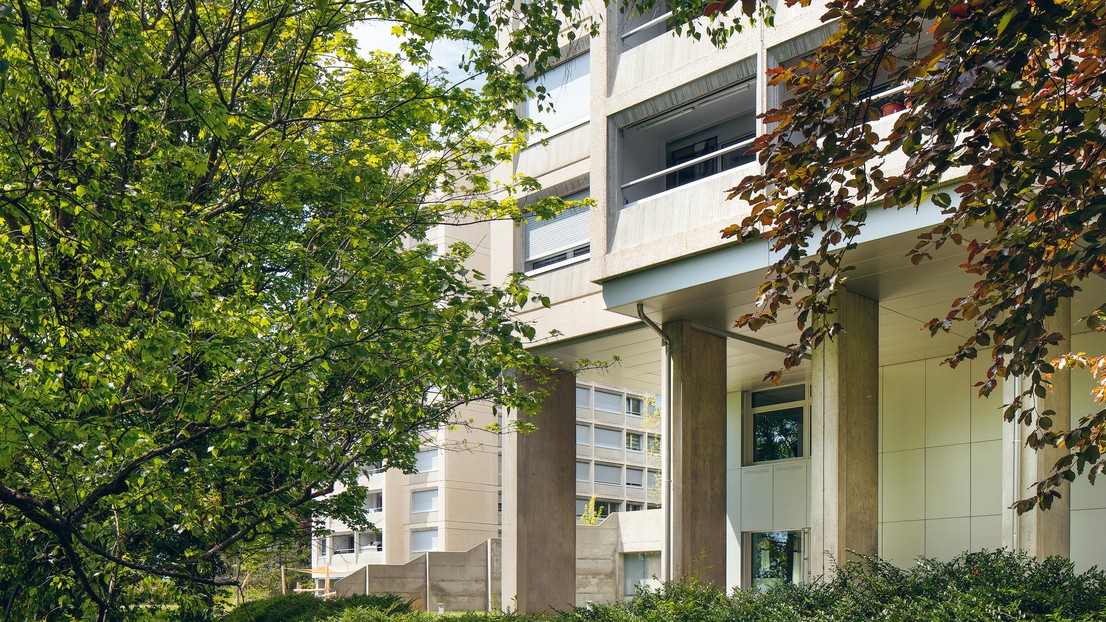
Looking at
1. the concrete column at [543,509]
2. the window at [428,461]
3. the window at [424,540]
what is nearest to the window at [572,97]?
the concrete column at [543,509]

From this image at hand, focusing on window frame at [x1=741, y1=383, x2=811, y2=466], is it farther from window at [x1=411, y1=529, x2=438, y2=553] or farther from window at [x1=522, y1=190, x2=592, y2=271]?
window at [x1=411, y1=529, x2=438, y2=553]

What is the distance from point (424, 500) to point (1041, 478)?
163ft

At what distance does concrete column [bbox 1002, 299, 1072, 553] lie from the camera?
1400 centimetres

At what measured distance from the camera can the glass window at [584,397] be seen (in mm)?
66688

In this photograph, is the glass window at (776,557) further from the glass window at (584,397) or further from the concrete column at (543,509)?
the glass window at (584,397)

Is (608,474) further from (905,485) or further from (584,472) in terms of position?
(905,485)

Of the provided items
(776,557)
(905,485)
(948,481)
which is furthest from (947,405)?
(776,557)

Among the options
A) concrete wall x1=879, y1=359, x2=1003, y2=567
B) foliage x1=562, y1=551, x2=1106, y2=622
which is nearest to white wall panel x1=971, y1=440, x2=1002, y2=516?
concrete wall x1=879, y1=359, x2=1003, y2=567

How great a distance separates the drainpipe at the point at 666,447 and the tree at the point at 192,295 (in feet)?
21.1

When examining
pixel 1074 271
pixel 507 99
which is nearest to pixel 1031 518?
pixel 507 99

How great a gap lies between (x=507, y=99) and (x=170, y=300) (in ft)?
13.7

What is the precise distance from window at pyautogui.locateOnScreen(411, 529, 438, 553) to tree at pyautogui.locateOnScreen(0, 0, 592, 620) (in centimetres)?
4867

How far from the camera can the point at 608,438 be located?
68875 mm

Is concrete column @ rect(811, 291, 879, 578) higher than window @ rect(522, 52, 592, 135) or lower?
lower
